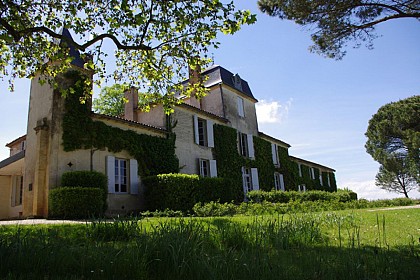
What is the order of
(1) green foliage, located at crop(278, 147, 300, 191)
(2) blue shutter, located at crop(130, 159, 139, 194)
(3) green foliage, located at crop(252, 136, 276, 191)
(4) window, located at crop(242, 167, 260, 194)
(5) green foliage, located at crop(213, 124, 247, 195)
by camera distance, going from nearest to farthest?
(2) blue shutter, located at crop(130, 159, 139, 194) → (5) green foliage, located at crop(213, 124, 247, 195) → (4) window, located at crop(242, 167, 260, 194) → (3) green foliage, located at crop(252, 136, 276, 191) → (1) green foliage, located at crop(278, 147, 300, 191)

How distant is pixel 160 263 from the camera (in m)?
2.88

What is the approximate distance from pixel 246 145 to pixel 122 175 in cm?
1012

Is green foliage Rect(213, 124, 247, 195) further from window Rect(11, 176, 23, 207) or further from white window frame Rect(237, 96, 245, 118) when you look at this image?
window Rect(11, 176, 23, 207)

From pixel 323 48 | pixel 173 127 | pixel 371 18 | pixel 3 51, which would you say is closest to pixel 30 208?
pixel 3 51

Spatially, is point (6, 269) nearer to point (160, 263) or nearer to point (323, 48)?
point (160, 263)

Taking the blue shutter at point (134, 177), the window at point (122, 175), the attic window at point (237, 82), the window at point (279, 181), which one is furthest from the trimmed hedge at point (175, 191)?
the window at point (279, 181)

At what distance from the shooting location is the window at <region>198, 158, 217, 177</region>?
1777 centimetres

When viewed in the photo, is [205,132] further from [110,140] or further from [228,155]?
[110,140]

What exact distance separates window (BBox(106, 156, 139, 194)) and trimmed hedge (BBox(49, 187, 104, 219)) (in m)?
2.16

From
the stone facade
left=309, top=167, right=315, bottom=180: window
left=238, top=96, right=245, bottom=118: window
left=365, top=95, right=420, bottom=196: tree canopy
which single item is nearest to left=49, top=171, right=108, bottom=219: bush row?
the stone facade

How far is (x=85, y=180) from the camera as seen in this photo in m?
11.4

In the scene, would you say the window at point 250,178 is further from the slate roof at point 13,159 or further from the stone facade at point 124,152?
the slate roof at point 13,159

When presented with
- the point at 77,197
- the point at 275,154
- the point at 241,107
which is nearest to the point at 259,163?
the point at 275,154

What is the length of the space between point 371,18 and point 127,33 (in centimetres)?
775
